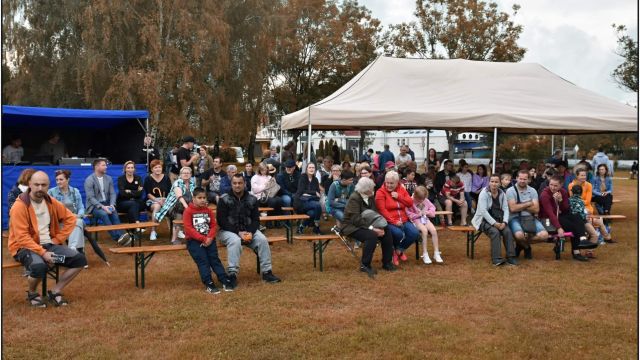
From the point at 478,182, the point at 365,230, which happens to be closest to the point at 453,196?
the point at 478,182

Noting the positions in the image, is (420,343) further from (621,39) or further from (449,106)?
(621,39)

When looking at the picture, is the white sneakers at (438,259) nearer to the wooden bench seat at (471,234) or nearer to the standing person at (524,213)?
the wooden bench seat at (471,234)

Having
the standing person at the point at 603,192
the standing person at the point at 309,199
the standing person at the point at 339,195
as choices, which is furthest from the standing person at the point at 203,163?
the standing person at the point at 603,192

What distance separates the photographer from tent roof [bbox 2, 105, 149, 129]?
345 inches

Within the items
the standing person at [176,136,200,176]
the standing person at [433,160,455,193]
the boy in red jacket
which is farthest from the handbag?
the standing person at [176,136,200,176]

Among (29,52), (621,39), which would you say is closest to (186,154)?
(29,52)

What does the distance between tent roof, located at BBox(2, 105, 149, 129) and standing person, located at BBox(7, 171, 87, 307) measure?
182 inches

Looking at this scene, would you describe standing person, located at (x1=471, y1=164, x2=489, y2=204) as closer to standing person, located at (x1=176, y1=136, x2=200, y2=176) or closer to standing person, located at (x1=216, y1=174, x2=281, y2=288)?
standing person, located at (x1=176, y1=136, x2=200, y2=176)

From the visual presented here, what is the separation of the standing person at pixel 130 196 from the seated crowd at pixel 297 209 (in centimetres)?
1

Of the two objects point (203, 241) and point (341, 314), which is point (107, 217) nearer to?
point (203, 241)

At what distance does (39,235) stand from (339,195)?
438cm

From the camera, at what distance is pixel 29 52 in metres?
18.2

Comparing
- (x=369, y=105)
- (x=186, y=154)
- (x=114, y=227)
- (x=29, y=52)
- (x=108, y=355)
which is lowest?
(x=108, y=355)

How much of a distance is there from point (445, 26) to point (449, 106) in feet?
52.2
